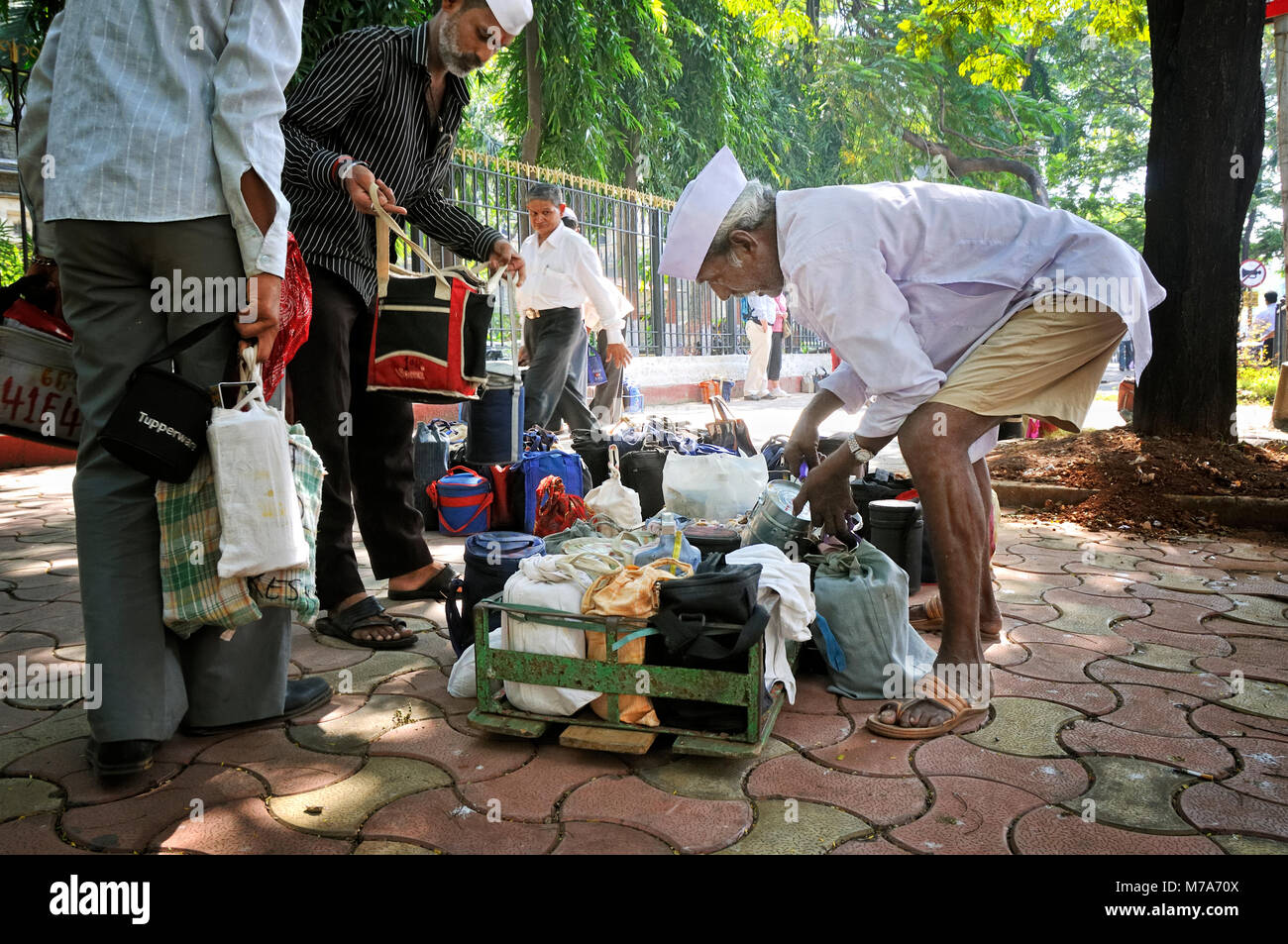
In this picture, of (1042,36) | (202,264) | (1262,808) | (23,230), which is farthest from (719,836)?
(1042,36)

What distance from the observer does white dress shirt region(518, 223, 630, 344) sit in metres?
7.09

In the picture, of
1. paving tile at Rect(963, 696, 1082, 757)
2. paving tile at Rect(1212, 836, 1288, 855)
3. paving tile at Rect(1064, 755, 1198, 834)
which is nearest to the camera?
paving tile at Rect(1212, 836, 1288, 855)

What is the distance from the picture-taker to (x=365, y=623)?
10.9 ft

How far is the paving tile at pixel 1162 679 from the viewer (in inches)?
110

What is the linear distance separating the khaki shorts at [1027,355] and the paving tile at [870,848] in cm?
130

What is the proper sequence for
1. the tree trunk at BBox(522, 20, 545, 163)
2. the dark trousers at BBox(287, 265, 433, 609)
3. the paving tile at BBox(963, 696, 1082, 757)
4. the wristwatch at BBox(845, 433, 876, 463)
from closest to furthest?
1. the paving tile at BBox(963, 696, 1082, 757)
2. the wristwatch at BBox(845, 433, 876, 463)
3. the dark trousers at BBox(287, 265, 433, 609)
4. the tree trunk at BBox(522, 20, 545, 163)

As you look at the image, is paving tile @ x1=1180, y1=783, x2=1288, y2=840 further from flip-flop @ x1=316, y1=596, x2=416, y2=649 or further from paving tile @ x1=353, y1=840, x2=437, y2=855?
flip-flop @ x1=316, y1=596, x2=416, y2=649

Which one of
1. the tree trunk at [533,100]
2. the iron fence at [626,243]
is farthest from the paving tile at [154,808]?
the tree trunk at [533,100]

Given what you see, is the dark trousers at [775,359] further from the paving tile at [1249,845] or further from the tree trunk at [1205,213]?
the paving tile at [1249,845]

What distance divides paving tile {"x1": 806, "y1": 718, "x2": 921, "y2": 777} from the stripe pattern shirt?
2.35m

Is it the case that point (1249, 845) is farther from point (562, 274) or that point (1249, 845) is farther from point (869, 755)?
point (562, 274)

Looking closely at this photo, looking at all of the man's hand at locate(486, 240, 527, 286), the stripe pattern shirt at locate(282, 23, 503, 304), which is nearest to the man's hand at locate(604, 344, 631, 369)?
the man's hand at locate(486, 240, 527, 286)

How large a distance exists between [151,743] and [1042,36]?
11.2 metres

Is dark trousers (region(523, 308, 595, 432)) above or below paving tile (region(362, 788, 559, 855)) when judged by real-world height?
above
